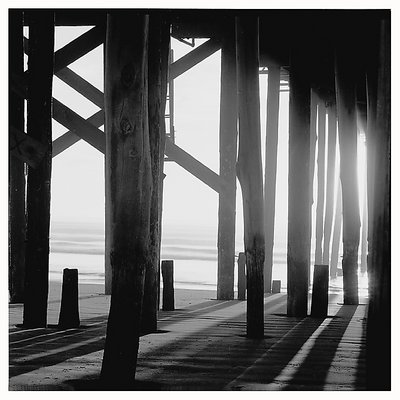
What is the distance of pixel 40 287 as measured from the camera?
599 cm

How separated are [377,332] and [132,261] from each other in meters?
1.23

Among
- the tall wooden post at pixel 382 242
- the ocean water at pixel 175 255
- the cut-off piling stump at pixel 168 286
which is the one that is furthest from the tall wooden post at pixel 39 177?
the ocean water at pixel 175 255

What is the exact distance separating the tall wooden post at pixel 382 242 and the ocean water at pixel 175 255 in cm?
1038

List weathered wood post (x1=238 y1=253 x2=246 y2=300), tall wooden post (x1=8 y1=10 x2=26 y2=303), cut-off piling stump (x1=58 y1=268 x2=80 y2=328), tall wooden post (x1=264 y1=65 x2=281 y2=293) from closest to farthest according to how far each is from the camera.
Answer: cut-off piling stump (x1=58 y1=268 x2=80 y2=328) → tall wooden post (x1=8 y1=10 x2=26 y2=303) → weathered wood post (x1=238 y1=253 x2=246 y2=300) → tall wooden post (x1=264 y1=65 x2=281 y2=293)

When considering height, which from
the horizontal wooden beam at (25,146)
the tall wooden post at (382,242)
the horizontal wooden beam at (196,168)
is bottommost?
the tall wooden post at (382,242)

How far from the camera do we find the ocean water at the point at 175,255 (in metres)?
19.5

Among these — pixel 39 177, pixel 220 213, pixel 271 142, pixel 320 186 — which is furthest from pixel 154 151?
pixel 320 186

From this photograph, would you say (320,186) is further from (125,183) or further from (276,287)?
(125,183)

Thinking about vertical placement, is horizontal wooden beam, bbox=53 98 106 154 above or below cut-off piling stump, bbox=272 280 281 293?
above

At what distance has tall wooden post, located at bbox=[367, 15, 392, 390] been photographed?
10.4 feet

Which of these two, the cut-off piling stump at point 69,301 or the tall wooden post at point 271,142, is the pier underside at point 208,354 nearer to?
the cut-off piling stump at point 69,301

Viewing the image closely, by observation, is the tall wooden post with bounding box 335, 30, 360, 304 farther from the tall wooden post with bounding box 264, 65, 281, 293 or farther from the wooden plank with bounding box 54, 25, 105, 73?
the wooden plank with bounding box 54, 25, 105, 73

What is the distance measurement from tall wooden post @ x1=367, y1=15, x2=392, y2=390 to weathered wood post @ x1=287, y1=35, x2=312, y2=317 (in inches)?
159

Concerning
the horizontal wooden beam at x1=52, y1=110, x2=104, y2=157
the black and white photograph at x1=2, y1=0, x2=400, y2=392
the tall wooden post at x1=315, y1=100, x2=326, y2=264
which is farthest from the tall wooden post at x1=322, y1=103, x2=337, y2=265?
the horizontal wooden beam at x1=52, y1=110, x2=104, y2=157
